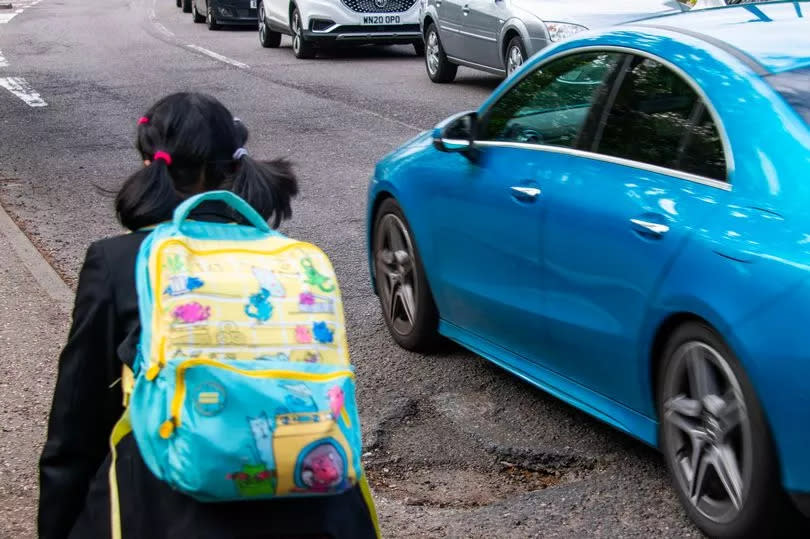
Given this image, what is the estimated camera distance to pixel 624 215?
4.36 meters

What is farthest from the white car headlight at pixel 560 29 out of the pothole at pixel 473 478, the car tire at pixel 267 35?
the car tire at pixel 267 35

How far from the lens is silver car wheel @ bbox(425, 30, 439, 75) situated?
53.0ft

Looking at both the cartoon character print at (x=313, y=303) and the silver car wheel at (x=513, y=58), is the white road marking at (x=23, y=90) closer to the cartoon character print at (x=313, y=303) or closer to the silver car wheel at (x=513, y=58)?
the silver car wheel at (x=513, y=58)

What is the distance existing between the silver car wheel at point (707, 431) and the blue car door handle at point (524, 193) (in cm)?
94

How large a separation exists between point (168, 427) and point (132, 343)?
27 cm

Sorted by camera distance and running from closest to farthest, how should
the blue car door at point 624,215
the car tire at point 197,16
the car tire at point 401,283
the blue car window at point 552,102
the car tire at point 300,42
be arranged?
the blue car door at point 624,215
the blue car window at point 552,102
the car tire at point 401,283
the car tire at point 300,42
the car tire at point 197,16

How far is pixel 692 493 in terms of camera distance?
4199 millimetres

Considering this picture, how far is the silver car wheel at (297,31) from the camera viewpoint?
19766 mm

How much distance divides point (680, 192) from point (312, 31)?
15693 millimetres

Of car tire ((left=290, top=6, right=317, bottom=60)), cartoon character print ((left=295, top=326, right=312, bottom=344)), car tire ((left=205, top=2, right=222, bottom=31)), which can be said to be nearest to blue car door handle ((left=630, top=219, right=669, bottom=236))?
cartoon character print ((left=295, top=326, right=312, bottom=344))

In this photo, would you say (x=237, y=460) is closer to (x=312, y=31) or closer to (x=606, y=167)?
(x=606, y=167)

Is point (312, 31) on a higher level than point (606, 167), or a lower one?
lower

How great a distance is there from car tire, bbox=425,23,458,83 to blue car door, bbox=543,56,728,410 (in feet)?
37.4

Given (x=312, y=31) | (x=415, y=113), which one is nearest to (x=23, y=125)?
(x=415, y=113)
